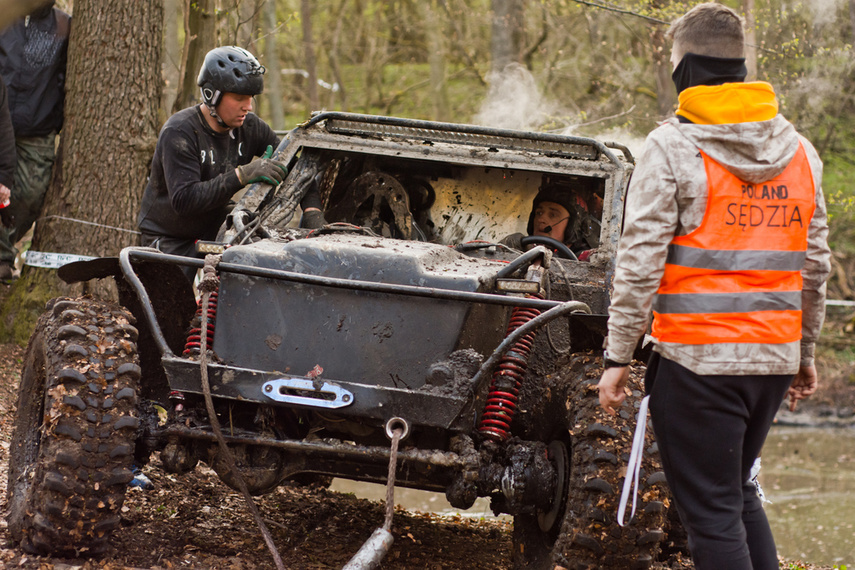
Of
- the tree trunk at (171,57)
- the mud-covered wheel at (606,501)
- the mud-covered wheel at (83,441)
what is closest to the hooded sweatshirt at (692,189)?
the mud-covered wheel at (606,501)

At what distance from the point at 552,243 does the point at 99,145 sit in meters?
3.84

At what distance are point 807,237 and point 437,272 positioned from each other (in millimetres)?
1572

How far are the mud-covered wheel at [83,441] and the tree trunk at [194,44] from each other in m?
4.64

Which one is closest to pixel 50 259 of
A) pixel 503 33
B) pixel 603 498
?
pixel 603 498

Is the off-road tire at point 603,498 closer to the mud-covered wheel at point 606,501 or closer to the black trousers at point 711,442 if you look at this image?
the mud-covered wheel at point 606,501

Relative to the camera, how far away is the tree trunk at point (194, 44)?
8.09 meters

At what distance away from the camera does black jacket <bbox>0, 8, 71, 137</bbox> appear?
682 centimetres

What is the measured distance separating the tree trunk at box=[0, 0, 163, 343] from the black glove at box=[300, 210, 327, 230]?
249 cm

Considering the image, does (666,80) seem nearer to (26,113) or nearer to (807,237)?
(26,113)

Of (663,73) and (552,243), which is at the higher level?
(663,73)

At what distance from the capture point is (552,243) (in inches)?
213

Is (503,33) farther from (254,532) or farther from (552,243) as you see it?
(254,532)

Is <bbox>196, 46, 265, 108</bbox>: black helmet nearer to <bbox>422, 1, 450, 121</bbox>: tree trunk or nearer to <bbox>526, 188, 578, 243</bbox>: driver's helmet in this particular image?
<bbox>526, 188, 578, 243</bbox>: driver's helmet

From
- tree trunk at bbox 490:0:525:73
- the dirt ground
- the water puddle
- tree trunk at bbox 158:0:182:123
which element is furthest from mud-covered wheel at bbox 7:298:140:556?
tree trunk at bbox 490:0:525:73
